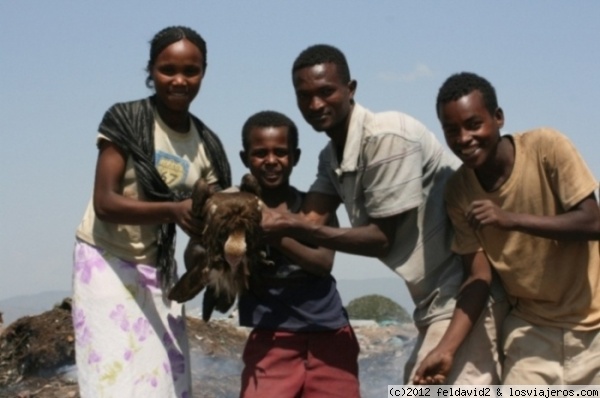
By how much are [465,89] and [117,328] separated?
1751mm

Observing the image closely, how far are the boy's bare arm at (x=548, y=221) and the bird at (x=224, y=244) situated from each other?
86cm

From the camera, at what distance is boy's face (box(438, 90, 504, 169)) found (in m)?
3.68

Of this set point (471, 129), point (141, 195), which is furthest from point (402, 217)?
point (141, 195)

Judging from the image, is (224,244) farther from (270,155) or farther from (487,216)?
(487,216)

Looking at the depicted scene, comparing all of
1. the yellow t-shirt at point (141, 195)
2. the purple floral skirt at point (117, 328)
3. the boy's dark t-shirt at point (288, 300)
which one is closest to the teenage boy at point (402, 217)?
the boy's dark t-shirt at point (288, 300)

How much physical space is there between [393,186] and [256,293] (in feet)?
2.67

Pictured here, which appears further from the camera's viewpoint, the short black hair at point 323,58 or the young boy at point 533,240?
the short black hair at point 323,58

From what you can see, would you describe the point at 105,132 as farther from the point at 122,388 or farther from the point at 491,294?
the point at 491,294

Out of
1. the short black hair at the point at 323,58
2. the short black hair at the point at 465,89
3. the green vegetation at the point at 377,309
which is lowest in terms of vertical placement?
the green vegetation at the point at 377,309

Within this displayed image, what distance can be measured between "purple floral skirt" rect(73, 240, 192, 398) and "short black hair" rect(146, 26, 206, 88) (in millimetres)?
840

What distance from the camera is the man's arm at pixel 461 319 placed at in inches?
146

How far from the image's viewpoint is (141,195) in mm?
3773

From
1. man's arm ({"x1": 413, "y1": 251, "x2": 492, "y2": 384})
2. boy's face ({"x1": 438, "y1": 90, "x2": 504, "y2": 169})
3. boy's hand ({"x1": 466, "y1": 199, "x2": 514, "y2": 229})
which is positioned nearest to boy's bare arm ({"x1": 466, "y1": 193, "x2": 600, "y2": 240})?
boy's hand ({"x1": 466, "y1": 199, "x2": 514, "y2": 229})

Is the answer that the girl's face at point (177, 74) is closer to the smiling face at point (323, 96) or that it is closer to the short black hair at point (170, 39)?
the short black hair at point (170, 39)
